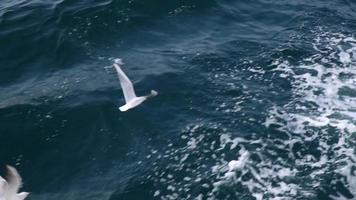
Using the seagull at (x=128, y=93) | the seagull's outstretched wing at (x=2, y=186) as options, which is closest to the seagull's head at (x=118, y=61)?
the seagull at (x=128, y=93)

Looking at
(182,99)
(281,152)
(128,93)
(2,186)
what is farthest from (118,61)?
(281,152)

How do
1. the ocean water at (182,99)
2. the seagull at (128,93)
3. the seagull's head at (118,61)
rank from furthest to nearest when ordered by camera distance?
the seagull's head at (118,61), the seagull at (128,93), the ocean water at (182,99)

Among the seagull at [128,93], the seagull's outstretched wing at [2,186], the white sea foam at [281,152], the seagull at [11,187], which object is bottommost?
the white sea foam at [281,152]

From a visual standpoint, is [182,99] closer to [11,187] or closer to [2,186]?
[11,187]

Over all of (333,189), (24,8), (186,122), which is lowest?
(333,189)

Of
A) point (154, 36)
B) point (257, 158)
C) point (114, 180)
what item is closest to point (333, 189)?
point (257, 158)

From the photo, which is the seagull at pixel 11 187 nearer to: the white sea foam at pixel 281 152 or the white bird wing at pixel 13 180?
the white bird wing at pixel 13 180

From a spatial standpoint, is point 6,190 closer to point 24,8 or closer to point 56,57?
point 56,57
